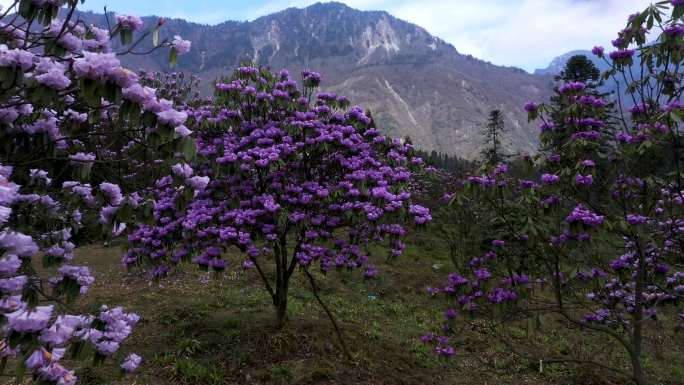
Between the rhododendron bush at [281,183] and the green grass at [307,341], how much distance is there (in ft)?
3.51

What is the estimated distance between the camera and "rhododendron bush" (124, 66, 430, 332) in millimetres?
6398

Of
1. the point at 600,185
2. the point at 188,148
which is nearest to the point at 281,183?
the point at 188,148

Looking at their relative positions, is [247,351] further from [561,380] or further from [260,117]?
[561,380]

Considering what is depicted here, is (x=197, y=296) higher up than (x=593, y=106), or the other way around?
(x=593, y=106)

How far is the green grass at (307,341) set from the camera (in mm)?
7031

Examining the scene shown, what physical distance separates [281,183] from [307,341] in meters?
3.03

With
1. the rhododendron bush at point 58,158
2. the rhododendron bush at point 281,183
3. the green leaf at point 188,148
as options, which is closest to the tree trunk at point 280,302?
the rhododendron bush at point 281,183

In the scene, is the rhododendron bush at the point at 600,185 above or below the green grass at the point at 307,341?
above

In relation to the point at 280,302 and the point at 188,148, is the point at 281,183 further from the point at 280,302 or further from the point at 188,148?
the point at 188,148

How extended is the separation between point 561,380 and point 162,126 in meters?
9.12

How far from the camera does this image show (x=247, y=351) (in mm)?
7527

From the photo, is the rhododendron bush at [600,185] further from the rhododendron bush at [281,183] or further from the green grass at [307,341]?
the rhododendron bush at [281,183]

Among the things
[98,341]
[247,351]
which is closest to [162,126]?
[98,341]

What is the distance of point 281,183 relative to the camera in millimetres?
7113
